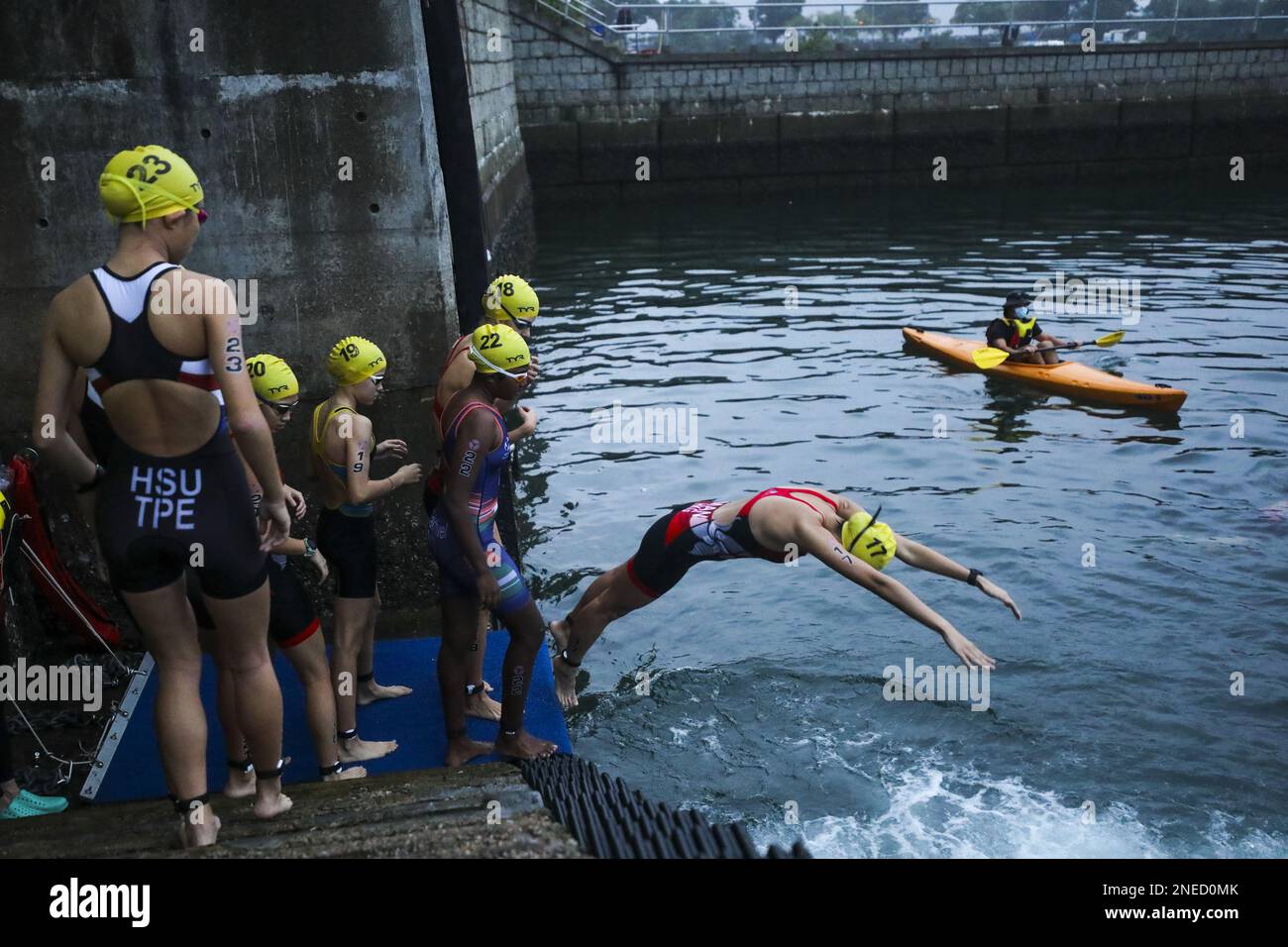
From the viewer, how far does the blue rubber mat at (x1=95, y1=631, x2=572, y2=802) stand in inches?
219

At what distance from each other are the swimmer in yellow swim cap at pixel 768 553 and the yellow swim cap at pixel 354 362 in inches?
84.6

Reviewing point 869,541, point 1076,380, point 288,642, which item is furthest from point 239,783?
point 1076,380

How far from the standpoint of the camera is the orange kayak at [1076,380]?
12.9 meters

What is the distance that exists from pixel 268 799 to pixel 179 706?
1.99 ft

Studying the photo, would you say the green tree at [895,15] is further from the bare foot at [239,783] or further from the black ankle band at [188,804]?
the black ankle band at [188,804]

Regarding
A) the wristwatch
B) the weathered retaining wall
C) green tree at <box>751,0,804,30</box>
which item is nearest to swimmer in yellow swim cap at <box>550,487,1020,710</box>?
the wristwatch

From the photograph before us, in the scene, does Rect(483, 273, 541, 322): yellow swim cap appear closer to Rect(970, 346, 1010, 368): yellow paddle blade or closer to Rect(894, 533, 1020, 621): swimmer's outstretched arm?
Rect(894, 533, 1020, 621): swimmer's outstretched arm

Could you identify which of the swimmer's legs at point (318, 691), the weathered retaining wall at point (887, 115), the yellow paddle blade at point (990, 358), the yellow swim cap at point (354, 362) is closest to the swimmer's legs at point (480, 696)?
the swimmer's legs at point (318, 691)

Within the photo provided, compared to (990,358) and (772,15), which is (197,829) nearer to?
(990,358)

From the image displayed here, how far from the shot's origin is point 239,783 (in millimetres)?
5094

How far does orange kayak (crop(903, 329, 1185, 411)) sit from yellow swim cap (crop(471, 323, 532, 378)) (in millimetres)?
9674

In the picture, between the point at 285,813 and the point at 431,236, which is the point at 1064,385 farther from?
the point at 285,813

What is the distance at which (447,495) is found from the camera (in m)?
5.34
